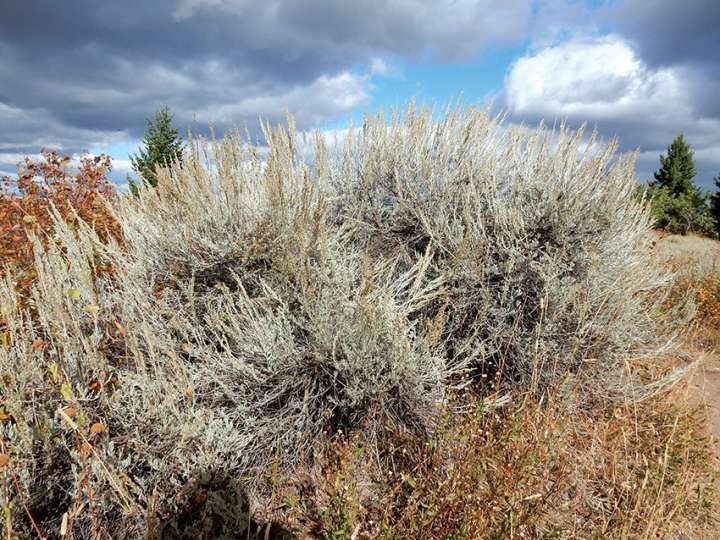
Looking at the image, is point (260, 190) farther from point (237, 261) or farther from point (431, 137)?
point (431, 137)

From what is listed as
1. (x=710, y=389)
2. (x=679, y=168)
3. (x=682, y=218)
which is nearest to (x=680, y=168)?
(x=679, y=168)

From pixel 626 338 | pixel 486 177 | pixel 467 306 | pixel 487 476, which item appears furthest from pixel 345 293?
pixel 626 338

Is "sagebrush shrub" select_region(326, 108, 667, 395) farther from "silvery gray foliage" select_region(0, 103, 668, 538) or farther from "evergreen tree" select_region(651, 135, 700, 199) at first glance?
"evergreen tree" select_region(651, 135, 700, 199)

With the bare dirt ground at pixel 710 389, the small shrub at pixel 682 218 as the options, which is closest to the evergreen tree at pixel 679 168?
the small shrub at pixel 682 218

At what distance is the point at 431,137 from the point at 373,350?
2.61 meters

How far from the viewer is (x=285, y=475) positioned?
9.25ft

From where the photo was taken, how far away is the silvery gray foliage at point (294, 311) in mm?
2430

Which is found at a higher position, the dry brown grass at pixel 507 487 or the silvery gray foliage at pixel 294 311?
the silvery gray foliage at pixel 294 311

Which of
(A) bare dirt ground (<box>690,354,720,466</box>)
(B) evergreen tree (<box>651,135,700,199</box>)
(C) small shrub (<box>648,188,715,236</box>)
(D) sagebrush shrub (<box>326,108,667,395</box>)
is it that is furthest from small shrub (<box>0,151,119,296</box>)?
(B) evergreen tree (<box>651,135,700,199</box>)

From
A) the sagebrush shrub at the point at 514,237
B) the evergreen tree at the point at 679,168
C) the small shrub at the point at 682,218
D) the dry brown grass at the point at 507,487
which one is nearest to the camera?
the dry brown grass at the point at 507,487

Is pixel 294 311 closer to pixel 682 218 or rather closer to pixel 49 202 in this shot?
pixel 49 202

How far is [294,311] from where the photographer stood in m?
3.19

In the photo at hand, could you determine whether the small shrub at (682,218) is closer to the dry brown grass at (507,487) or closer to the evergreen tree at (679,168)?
the evergreen tree at (679,168)

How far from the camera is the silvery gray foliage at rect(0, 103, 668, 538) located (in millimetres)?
2430
